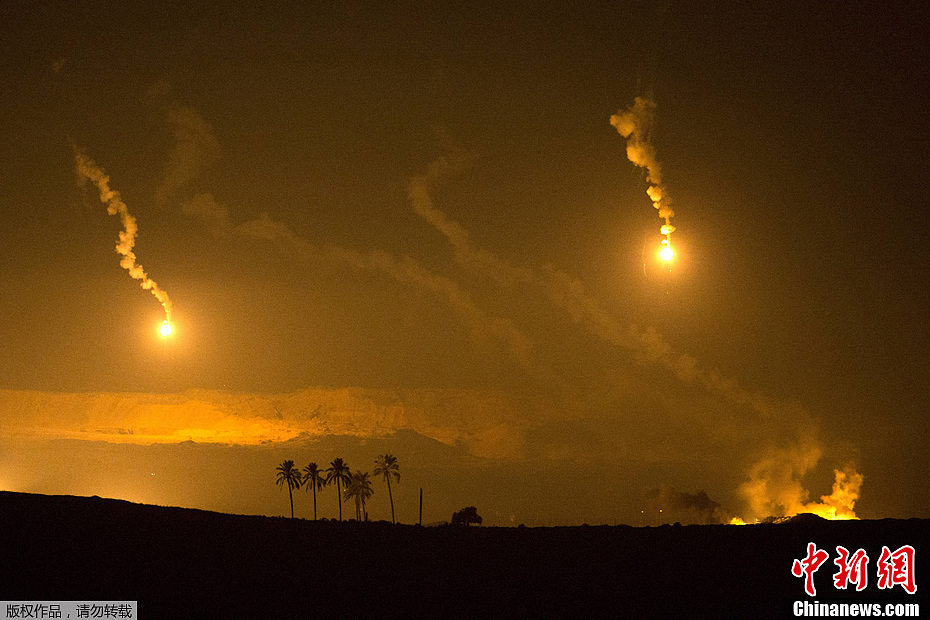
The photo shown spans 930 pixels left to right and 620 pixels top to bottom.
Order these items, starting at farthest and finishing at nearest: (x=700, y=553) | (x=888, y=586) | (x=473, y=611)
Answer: (x=700, y=553) < (x=888, y=586) < (x=473, y=611)

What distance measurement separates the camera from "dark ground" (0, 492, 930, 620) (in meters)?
25.2

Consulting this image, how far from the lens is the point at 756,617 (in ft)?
80.0

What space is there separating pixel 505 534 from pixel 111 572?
1717cm

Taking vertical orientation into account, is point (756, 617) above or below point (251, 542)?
below

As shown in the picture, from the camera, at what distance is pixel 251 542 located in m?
31.7

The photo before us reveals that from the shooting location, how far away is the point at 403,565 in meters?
29.4

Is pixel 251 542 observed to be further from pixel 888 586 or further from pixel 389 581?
pixel 888 586

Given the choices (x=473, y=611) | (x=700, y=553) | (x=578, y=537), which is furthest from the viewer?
(x=578, y=537)

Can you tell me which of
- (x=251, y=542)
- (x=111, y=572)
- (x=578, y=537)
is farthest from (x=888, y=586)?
(x=111, y=572)

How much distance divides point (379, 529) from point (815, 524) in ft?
69.6

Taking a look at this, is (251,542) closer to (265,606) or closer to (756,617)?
(265,606)

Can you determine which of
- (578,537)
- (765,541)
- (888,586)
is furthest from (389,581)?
(888,586)

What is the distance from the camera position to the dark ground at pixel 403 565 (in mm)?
25172

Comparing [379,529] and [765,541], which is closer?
[765,541]
